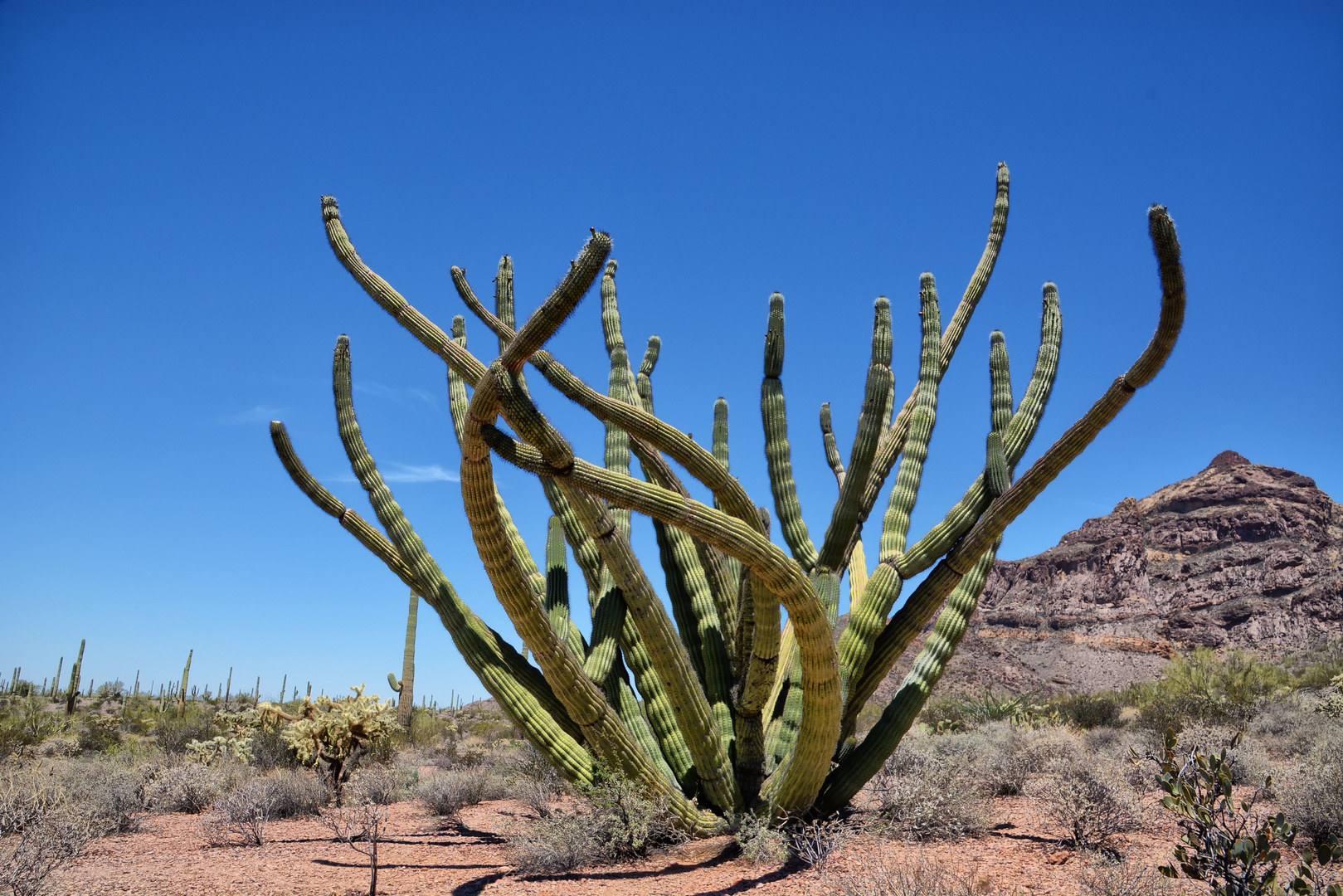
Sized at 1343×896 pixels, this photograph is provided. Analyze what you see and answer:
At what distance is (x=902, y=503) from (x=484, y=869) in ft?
16.7

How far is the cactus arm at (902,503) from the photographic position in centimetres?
788

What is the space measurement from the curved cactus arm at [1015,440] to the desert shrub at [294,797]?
7.86m

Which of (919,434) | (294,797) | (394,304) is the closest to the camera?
(394,304)

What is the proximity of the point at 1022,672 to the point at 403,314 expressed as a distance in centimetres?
5243

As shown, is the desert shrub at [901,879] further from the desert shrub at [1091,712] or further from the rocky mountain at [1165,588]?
the rocky mountain at [1165,588]

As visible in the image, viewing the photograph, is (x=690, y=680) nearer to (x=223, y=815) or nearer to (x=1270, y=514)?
(x=223, y=815)

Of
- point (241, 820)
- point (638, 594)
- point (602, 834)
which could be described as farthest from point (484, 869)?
A: point (241, 820)

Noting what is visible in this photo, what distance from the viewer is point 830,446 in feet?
37.8

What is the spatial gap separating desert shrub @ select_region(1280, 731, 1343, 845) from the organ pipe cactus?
306 centimetres

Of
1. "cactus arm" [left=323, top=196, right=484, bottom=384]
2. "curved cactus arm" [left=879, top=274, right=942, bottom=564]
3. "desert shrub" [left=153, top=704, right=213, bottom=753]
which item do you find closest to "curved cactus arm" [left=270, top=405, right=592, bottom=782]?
"cactus arm" [left=323, top=196, right=484, bottom=384]

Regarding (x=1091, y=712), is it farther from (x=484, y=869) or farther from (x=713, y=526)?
(x=713, y=526)

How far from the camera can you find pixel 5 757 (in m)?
14.7

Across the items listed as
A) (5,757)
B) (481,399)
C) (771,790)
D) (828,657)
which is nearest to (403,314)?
(481,399)

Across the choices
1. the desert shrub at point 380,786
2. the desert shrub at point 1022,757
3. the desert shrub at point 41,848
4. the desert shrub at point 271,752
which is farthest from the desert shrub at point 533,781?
the desert shrub at point 1022,757
